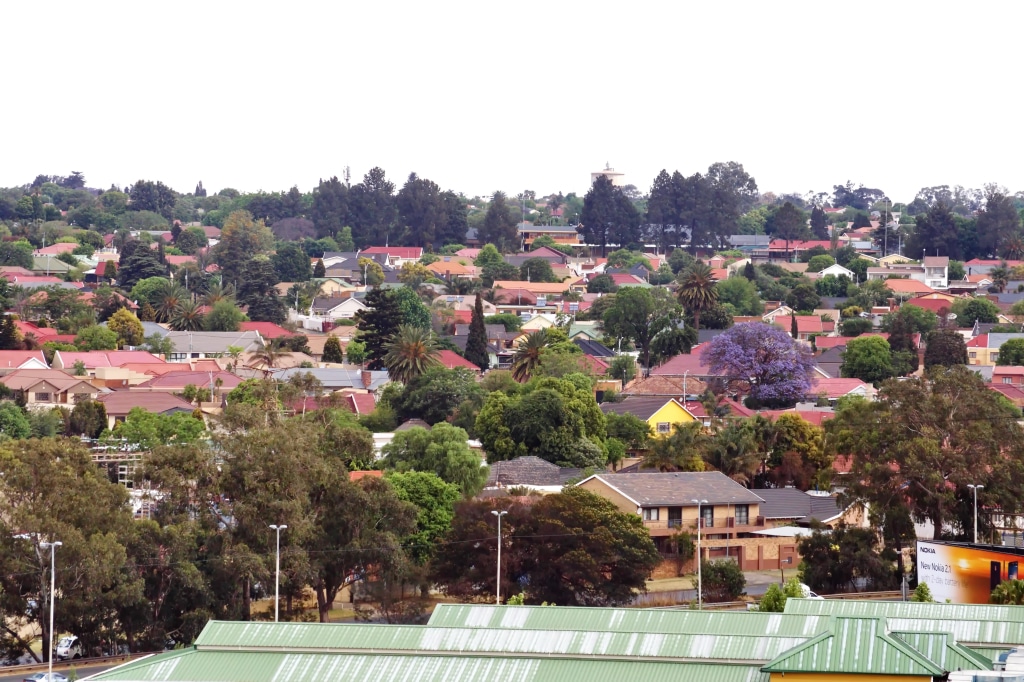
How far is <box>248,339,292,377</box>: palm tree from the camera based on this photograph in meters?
94.2

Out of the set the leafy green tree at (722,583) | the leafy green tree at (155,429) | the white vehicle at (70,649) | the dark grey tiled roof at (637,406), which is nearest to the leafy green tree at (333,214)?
the dark grey tiled roof at (637,406)

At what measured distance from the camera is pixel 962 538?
52.2 metres

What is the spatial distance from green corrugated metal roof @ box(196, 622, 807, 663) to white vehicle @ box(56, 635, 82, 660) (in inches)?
497

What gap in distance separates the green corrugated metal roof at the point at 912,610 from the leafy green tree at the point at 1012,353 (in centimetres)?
7025

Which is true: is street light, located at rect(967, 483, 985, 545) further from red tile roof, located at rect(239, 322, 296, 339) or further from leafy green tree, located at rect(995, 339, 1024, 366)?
red tile roof, located at rect(239, 322, 296, 339)

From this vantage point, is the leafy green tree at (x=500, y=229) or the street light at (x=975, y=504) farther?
the leafy green tree at (x=500, y=229)

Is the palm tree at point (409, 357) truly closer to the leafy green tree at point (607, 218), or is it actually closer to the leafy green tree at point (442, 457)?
the leafy green tree at point (442, 457)

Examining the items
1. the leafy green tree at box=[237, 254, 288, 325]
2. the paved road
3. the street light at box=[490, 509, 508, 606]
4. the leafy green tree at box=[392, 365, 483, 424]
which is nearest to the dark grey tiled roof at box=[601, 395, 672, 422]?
the leafy green tree at box=[392, 365, 483, 424]

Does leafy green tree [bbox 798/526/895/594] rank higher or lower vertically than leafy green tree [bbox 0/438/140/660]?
lower

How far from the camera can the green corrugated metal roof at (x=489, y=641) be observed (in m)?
29.6

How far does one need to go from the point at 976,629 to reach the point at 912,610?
6.62ft

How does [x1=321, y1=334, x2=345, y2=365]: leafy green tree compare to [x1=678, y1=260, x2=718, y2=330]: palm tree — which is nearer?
[x1=321, y1=334, x2=345, y2=365]: leafy green tree

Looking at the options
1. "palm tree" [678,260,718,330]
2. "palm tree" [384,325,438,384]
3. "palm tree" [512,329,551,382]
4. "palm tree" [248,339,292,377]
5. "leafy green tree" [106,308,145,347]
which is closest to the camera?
"palm tree" [512,329,551,382]

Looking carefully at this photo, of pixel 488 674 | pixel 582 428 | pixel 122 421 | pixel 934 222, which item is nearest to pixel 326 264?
pixel 934 222
